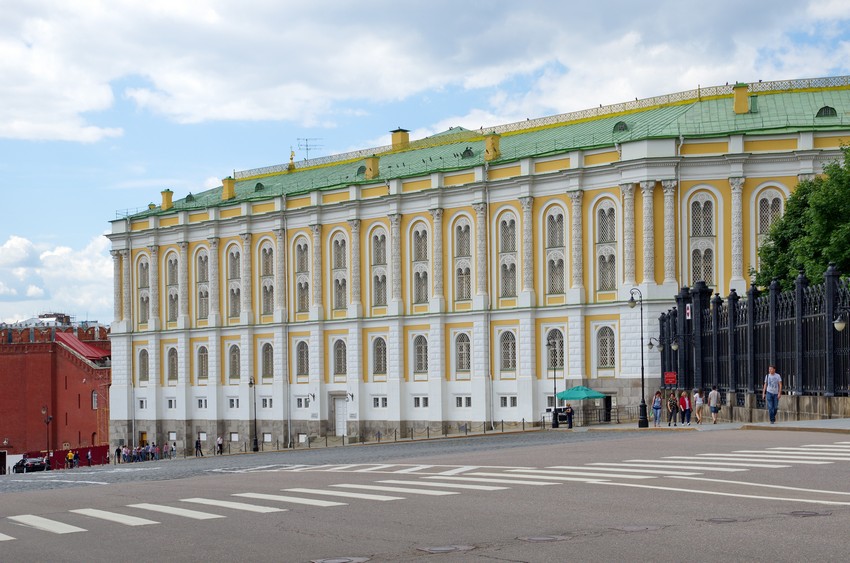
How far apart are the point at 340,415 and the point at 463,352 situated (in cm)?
1330

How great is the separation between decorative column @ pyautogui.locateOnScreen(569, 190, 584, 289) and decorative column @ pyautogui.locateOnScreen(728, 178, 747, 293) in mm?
9922

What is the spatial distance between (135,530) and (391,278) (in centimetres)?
8175

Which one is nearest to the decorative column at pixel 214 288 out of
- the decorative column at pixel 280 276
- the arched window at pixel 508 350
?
the decorative column at pixel 280 276

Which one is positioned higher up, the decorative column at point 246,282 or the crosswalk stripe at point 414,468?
the decorative column at point 246,282

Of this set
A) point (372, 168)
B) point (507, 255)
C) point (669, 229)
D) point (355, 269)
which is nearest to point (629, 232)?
point (669, 229)

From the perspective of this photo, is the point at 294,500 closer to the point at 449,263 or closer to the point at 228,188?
the point at 449,263

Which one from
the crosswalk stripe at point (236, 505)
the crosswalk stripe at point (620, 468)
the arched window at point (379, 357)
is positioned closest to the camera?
the crosswalk stripe at point (236, 505)

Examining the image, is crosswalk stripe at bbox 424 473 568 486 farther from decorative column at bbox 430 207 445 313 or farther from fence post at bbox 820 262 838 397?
decorative column at bbox 430 207 445 313

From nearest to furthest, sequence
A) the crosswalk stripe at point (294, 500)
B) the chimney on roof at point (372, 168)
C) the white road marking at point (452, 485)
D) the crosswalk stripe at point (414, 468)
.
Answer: the crosswalk stripe at point (294, 500) < the white road marking at point (452, 485) < the crosswalk stripe at point (414, 468) < the chimney on roof at point (372, 168)

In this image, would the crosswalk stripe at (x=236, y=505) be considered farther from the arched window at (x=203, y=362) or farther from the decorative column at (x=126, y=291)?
the decorative column at (x=126, y=291)

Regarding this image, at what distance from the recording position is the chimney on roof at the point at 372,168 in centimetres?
10712

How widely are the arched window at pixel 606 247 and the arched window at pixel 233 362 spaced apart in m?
37.0

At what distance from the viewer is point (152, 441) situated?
120 m

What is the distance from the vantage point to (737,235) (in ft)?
281
